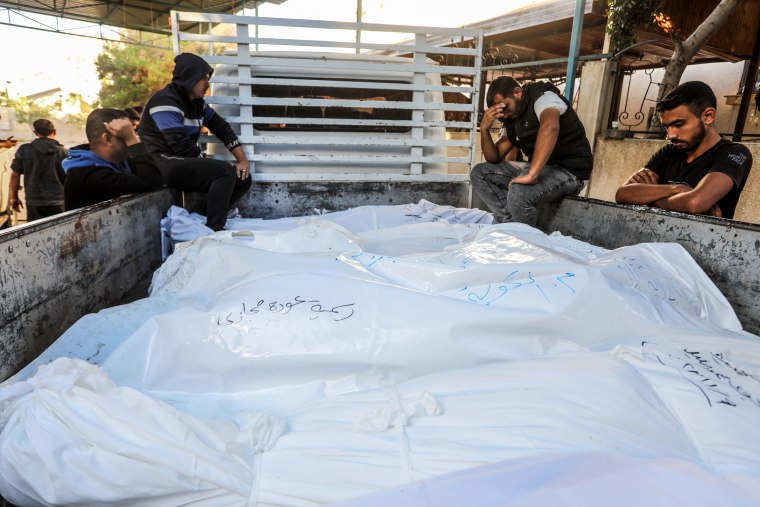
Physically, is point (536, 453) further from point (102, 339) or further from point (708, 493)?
point (102, 339)

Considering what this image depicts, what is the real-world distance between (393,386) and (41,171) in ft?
19.0

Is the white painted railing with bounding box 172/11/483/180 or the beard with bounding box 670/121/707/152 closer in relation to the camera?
the beard with bounding box 670/121/707/152

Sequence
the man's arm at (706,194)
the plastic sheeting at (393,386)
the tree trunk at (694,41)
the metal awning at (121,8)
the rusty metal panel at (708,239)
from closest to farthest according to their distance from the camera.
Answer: the plastic sheeting at (393,386) → the rusty metal panel at (708,239) → the man's arm at (706,194) → the tree trunk at (694,41) → the metal awning at (121,8)

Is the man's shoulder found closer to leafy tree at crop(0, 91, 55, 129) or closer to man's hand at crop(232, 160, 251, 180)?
man's hand at crop(232, 160, 251, 180)

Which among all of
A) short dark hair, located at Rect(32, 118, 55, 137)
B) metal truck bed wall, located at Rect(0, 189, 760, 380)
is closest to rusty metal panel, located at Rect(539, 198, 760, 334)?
metal truck bed wall, located at Rect(0, 189, 760, 380)

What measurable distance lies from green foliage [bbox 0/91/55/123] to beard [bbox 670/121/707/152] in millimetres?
28199

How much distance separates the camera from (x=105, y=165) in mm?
2535

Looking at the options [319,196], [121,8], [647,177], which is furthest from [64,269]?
[121,8]

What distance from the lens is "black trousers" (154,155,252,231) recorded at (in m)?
2.94

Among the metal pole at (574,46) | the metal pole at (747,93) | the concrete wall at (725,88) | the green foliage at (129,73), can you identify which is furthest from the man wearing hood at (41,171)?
the green foliage at (129,73)

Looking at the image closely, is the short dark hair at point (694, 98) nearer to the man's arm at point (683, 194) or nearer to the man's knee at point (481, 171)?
the man's arm at point (683, 194)

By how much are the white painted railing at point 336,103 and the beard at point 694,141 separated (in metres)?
1.44

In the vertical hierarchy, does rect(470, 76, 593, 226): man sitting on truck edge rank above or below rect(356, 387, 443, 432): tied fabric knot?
above

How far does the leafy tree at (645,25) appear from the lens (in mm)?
4891
